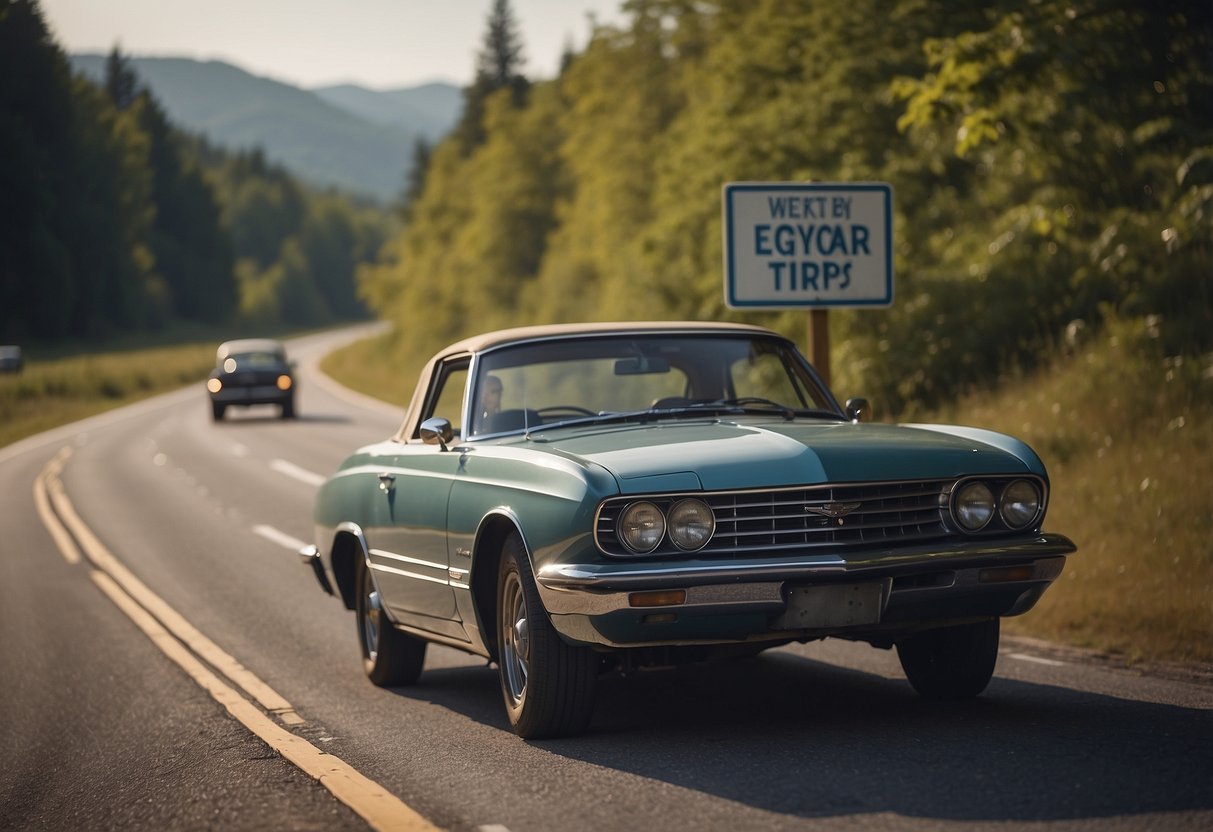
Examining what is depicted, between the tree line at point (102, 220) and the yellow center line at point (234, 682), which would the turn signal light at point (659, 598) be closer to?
the yellow center line at point (234, 682)

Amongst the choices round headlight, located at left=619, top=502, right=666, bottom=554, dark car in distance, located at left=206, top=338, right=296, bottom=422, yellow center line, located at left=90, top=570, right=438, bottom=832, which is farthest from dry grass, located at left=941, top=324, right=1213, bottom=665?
dark car in distance, located at left=206, top=338, right=296, bottom=422

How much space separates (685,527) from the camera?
565 cm

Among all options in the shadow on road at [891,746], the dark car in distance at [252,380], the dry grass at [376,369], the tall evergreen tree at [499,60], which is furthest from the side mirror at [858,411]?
the tall evergreen tree at [499,60]

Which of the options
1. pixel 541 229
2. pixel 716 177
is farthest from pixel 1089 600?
pixel 541 229

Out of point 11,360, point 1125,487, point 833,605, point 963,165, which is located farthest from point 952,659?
point 11,360

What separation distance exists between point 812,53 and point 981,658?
19.6 meters

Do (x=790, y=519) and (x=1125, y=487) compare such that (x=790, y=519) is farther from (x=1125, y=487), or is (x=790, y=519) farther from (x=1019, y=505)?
(x=1125, y=487)

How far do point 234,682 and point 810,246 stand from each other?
488cm

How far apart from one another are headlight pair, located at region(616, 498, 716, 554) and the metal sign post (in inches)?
209

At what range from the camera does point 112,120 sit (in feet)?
288

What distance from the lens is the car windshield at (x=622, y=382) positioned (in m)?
7.10

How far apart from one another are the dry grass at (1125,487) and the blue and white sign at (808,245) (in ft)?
6.84

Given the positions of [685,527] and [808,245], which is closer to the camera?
[685,527]

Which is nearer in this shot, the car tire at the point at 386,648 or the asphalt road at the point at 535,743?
the asphalt road at the point at 535,743
